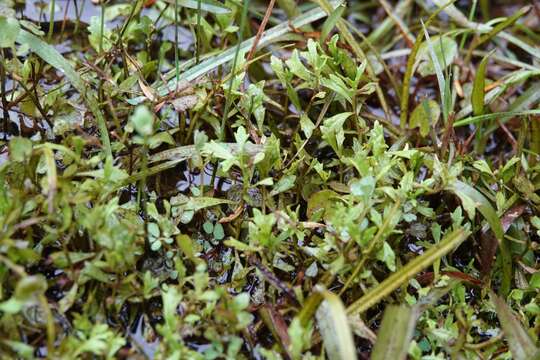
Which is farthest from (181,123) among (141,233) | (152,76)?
(141,233)

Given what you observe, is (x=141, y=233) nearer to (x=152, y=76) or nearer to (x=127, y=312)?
(x=127, y=312)

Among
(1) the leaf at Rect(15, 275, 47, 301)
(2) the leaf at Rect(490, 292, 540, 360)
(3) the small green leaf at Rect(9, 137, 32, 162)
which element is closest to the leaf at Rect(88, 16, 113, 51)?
(3) the small green leaf at Rect(9, 137, 32, 162)

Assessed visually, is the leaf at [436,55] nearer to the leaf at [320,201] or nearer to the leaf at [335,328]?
the leaf at [320,201]

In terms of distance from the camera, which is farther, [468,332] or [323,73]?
[323,73]

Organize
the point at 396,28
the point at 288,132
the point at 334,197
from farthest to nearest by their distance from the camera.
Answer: the point at 396,28, the point at 288,132, the point at 334,197

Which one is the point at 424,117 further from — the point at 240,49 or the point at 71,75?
the point at 71,75

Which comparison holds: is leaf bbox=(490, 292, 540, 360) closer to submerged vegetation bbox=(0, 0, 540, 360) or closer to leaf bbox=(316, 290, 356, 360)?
submerged vegetation bbox=(0, 0, 540, 360)

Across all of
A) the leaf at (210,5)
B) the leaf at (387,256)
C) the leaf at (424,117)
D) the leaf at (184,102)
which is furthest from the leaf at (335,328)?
the leaf at (210,5)

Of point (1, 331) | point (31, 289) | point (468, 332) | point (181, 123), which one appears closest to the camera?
point (31, 289)
